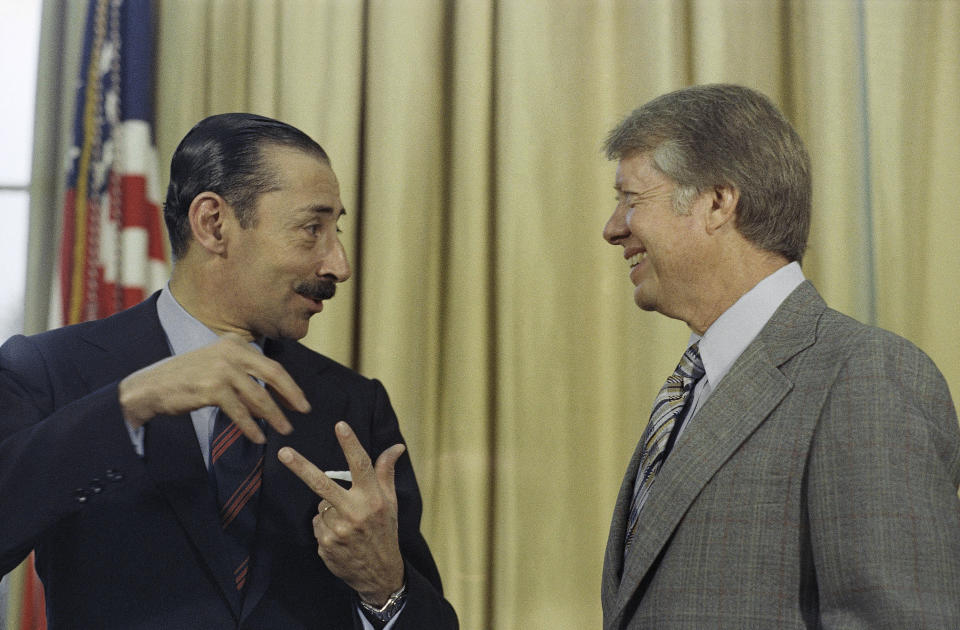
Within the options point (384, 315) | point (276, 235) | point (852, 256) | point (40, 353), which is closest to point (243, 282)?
point (276, 235)

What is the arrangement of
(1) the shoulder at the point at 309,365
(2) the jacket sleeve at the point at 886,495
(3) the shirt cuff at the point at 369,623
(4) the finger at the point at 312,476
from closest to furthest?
(2) the jacket sleeve at the point at 886,495, (4) the finger at the point at 312,476, (3) the shirt cuff at the point at 369,623, (1) the shoulder at the point at 309,365

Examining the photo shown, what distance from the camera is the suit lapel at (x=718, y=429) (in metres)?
1.24

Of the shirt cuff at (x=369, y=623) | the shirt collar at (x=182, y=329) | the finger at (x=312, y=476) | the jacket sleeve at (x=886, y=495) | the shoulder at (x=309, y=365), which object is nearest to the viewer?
the jacket sleeve at (x=886, y=495)

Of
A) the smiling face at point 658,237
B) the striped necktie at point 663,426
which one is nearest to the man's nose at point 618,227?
the smiling face at point 658,237

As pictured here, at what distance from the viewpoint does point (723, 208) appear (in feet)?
4.68

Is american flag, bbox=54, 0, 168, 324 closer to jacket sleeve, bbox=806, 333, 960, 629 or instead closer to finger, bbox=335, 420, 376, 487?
finger, bbox=335, 420, 376, 487

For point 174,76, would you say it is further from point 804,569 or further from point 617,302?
point 804,569

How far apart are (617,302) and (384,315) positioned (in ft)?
2.12

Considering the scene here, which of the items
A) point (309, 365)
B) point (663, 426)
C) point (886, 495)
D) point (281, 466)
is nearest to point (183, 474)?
point (281, 466)

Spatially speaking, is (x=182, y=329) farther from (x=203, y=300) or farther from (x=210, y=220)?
(x=210, y=220)

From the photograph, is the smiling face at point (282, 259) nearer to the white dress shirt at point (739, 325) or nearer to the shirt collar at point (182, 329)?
the shirt collar at point (182, 329)

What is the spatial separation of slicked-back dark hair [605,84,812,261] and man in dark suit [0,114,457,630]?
671mm

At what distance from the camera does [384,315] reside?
2412 mm

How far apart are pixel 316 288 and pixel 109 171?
108 centimetres
